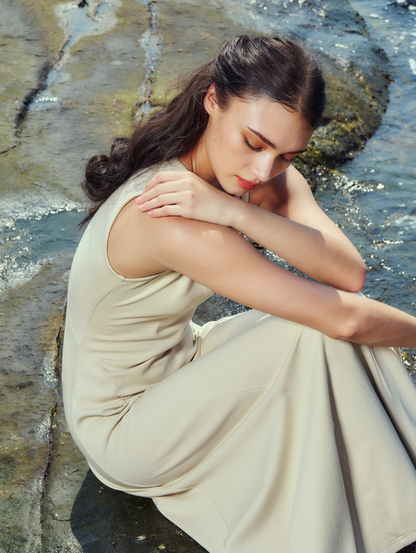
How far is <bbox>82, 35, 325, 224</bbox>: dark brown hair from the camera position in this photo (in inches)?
74.2

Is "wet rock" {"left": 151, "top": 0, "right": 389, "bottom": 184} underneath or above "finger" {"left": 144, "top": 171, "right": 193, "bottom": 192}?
underneath

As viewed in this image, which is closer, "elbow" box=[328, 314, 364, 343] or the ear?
"elbow" box=[328, 314, 364, 343]

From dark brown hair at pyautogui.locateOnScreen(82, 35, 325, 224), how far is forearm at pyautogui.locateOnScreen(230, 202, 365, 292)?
1.19 ft

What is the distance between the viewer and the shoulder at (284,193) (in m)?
2.57

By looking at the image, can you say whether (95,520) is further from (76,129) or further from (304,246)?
(76,129)

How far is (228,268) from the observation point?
1.87 metres

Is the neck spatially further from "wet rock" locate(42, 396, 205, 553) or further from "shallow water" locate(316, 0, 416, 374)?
"shallow water" locate(316, 0, 416, 374)

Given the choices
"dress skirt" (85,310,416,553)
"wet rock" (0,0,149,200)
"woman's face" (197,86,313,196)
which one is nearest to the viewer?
"dress skirt" (85,310,416,553)

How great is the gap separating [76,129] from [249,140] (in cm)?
290

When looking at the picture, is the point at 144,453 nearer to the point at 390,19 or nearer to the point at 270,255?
the point at 270,255

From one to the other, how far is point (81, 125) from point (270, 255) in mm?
2006

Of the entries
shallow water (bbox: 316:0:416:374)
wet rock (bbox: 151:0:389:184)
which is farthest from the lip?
wet rock (bbox: 151:0:389:184)

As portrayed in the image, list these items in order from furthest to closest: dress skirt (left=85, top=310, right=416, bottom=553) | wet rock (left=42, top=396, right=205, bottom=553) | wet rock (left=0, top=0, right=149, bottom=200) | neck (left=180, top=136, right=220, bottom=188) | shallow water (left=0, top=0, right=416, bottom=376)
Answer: wet rock (left=0, top=0, right=149, bottom=200) < shallow water (left=0, top=0, right=416, bottom=376) < neck (left=180, top=136, right=220, bottom=188) < wet rock (left=42, top=396, right=205, bottom=553) < dress skirt (left=85, top=310, right=416, bottom=553)

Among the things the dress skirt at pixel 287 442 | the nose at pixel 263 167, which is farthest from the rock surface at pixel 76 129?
the nose at pixel 263 167
